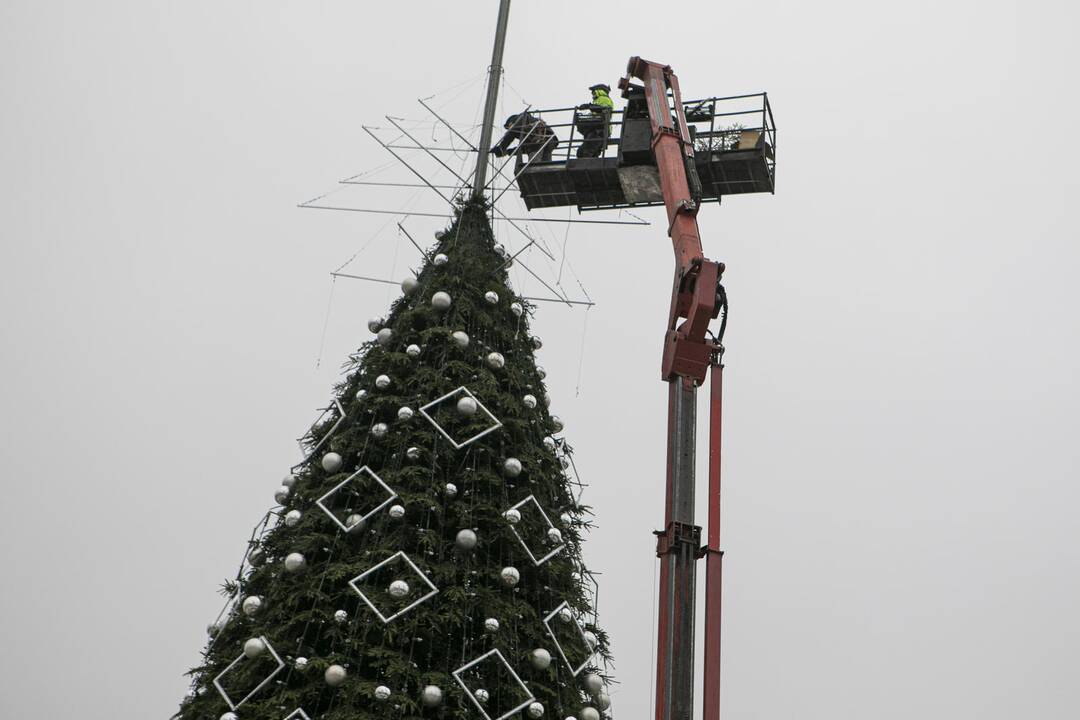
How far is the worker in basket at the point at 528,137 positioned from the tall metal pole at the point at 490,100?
803 millimetres

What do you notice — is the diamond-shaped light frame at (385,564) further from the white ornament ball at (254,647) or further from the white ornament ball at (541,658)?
the white ornament ball at (541,658)

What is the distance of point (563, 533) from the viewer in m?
10.8

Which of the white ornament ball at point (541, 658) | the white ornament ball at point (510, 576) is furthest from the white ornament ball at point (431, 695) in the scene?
the white ornament ball at point (510, 576)

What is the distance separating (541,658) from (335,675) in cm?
174

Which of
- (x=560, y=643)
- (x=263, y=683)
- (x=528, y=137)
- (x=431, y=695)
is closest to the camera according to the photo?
(x=431, y=695)

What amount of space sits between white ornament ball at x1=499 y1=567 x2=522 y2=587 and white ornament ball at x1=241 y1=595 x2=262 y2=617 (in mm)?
2128

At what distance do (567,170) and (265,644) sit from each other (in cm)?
870

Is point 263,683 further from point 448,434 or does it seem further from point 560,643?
point 448,434

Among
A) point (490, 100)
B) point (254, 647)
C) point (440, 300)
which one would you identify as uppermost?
point (490, 100)

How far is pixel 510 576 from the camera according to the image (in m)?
9.77

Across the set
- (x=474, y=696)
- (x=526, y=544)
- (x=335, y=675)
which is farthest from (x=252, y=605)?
(x=526, y=544)

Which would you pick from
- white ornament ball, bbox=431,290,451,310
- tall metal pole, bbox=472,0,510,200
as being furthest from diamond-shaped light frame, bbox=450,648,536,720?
tall metal pole, bbox=472,0,510,200

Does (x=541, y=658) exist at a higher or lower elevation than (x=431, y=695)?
higher

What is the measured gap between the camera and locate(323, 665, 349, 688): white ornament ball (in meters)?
9.06
